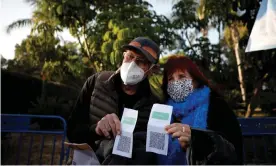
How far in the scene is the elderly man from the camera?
1.38m

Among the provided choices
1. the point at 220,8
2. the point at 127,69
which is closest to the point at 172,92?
the point at 127,69

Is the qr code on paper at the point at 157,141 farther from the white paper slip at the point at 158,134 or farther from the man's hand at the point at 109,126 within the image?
the man's hand at the point at 109,126

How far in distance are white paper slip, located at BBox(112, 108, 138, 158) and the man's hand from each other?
0.02 metres

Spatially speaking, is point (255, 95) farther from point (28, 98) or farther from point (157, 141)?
point (28, 98)

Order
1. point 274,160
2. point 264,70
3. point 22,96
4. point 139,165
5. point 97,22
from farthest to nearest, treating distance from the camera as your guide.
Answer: point 22,96
point 97,22
point 264,70
point 274,160
point 139,165

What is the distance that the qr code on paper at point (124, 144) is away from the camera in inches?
47.4

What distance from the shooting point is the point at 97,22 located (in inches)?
335

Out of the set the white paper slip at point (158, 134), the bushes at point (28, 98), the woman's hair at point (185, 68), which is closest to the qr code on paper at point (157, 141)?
the white paper slip at point (158, 134)

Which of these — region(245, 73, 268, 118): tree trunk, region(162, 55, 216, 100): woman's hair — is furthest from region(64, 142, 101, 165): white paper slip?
region(245, 73, 268, 118): tree trunk

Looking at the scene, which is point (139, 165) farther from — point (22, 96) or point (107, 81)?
point (22, 96)

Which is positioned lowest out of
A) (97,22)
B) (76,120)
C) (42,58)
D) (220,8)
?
(76,120)

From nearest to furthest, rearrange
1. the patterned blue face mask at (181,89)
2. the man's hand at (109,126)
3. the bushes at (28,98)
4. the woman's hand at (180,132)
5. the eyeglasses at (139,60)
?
the woman's hand at (180,132) → the man's hand at (109,126) → the patterned blue face mask at (181,89) → the eyeglasses at (139,60) → the bushes at (28,98)

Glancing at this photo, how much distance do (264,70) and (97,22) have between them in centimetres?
523

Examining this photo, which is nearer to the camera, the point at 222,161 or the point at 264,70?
the point at 222,161
